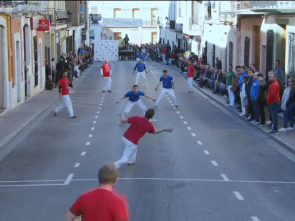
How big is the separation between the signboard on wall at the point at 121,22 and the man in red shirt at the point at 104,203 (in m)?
89.0

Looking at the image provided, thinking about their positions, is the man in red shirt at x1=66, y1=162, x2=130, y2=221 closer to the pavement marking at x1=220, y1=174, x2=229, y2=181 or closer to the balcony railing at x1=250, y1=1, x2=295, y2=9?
the pavement marking at x1=220, y1=174, x2=229, y2=181

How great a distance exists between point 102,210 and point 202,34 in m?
48.4

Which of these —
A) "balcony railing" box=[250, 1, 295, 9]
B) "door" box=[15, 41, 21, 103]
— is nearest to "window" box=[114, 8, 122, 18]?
"balcony railing" box=[250, 1, 295, 9]

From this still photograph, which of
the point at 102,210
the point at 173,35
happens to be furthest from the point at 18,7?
the point at 173,35

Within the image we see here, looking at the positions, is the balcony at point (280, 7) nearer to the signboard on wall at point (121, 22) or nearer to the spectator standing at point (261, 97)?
the spectator standing at point (261, 97)

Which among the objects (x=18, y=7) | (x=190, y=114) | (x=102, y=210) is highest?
(x=18, y=7)

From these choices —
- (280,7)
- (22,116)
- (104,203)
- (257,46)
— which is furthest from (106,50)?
(104,203)

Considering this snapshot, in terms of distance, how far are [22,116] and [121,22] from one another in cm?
7277

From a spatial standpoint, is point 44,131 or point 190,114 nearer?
point 44,131

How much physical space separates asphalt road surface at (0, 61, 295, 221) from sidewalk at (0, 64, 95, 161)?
1.45 ft

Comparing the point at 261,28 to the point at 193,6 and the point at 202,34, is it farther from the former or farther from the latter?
the point at 193,6

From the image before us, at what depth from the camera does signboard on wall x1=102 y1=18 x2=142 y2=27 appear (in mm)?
94062

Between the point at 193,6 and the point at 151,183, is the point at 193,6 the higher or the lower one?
the higher one

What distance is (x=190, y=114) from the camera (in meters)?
24.7
